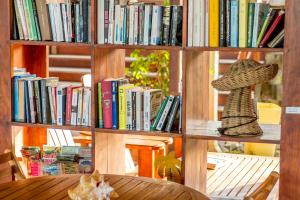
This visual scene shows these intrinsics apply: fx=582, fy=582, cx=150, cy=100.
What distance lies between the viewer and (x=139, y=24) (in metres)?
3.32

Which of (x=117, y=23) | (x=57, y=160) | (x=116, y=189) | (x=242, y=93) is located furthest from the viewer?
(x=57, y=160)

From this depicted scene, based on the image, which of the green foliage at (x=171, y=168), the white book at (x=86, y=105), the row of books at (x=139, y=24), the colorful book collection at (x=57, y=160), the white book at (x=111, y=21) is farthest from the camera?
the colorful book collection at (x=57, y=160)

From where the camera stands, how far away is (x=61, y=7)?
3.48 meters

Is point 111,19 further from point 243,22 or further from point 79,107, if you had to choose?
point 243,22

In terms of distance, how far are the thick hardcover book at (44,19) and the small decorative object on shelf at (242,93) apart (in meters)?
1.06

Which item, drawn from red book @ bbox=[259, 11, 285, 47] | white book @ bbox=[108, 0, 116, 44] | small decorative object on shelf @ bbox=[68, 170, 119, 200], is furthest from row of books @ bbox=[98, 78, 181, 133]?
small decorative object on shelf @ bbox=[68, 170, 119, 200]

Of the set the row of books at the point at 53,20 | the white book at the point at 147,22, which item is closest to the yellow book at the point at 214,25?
the white book at the point at 147,22

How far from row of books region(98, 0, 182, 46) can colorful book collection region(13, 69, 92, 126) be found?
38 cm

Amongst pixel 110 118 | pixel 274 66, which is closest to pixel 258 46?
pixel 274 66

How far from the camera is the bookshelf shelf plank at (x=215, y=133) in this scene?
10.4 ft

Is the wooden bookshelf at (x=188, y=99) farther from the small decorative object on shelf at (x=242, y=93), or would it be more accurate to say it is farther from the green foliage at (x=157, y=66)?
the green foliage at (x=157, y=66)

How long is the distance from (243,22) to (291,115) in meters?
0.56

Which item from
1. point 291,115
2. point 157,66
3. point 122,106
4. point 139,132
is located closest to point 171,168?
point 139,132

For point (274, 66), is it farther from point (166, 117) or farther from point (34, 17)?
point (34, 17)
